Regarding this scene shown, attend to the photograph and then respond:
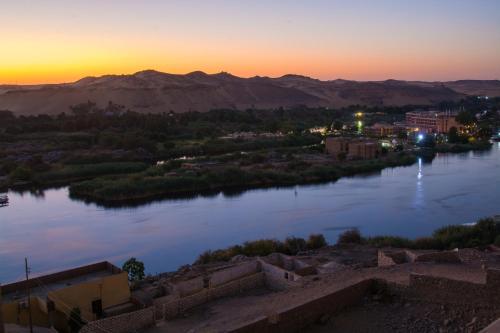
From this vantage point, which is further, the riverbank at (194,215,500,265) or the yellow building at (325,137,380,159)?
the yellow building at (325,137,380,159)

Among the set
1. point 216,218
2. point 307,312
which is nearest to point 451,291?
point 307,312

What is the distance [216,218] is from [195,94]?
4409cm

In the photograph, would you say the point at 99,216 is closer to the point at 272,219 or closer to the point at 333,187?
the point at 272,219

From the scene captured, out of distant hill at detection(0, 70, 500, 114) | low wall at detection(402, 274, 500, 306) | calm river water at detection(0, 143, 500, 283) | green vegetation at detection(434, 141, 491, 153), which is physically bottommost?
calm river water at detection(0, 143, 500, 283)

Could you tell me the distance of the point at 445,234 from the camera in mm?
8055

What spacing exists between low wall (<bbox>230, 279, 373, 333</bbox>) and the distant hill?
45.4 m

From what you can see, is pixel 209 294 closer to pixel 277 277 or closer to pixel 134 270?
pixel 277 277

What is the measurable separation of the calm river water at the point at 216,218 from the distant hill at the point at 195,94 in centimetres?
3594

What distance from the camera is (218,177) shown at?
14945mm

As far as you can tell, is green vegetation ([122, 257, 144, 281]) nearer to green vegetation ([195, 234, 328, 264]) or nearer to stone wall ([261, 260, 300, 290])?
green vegetation ([195, 234, 328, 264])

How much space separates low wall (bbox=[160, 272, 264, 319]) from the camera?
444 centimetres

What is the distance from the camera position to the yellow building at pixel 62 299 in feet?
15.3

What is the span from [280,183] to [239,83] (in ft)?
161

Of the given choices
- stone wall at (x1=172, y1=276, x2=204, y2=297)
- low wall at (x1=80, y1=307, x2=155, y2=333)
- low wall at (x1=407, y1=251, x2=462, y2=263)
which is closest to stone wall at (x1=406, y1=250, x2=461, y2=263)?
low wall at (x1=407, y1=251, x2=462, y2=263)
